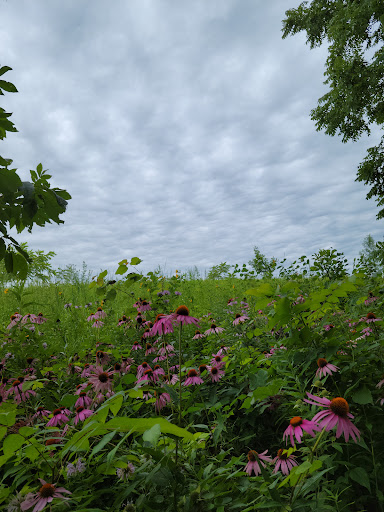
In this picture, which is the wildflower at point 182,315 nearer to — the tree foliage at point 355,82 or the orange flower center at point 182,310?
the orange flower center at point 182,310

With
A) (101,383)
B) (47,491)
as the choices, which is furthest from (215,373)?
(47,491)

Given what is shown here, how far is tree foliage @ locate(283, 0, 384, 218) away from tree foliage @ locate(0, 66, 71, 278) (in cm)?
1135

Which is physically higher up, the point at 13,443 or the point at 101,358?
the point at 101,358

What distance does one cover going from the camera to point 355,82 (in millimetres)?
10656

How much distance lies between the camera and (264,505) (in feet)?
2.95

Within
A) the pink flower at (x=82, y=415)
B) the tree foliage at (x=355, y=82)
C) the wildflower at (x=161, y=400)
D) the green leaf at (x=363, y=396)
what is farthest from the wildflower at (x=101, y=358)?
the tree foliage at (x=355, y=82)

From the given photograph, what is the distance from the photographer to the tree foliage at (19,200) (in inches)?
49.6

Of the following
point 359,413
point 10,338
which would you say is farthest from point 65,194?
point 10,338

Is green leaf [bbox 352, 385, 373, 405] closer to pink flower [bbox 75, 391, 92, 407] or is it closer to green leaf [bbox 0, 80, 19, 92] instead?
pink flower [bbox 75, 391, 92, 407]

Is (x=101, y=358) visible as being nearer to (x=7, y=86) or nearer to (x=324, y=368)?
(x=324, y=368)

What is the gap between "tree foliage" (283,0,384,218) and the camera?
10039 millimetres

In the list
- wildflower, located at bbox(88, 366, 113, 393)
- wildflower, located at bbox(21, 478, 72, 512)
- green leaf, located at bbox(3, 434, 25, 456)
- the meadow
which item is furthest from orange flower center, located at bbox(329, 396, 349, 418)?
wildflower, located at bbox(88, 366, 113, 393)

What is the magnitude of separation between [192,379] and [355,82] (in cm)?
1218

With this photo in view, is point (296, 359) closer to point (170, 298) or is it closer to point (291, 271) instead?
point (170, 298)
